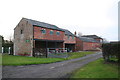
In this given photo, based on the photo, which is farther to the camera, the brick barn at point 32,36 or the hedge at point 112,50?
the brick barn at point 32,36

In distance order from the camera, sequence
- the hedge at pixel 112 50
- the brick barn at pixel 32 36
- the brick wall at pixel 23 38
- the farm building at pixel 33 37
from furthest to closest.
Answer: the brick wall at pixel 23 38 → the brick barn at pixel 32 36 → the farm building at pixel 33 37 → the hedge at pixel 112 50

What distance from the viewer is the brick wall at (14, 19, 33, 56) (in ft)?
76.8

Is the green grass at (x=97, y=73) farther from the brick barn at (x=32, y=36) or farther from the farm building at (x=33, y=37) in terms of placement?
the brick barn at (x=32, y=36)

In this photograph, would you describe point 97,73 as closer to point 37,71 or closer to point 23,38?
point 37,71

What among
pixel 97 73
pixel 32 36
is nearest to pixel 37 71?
pixel 97 73

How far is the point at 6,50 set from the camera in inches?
1449

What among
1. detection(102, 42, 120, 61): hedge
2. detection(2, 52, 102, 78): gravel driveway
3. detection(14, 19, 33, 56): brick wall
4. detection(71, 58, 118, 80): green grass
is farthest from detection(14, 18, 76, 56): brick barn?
detection(71, 58, 118, 80): green grass

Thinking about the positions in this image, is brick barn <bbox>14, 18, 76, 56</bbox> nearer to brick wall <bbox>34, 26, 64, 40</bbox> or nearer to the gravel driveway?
brick wall <bbox>34, 26, 64, 40</bbox>

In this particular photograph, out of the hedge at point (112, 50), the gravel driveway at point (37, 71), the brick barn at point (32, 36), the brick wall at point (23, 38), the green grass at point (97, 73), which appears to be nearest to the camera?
the green grass at point (97, 73)

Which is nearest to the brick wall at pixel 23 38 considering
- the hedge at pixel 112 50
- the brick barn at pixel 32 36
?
the brick barn at pixel 32 36

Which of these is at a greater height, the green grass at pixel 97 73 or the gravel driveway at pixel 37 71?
the green grass at pixel 97 73

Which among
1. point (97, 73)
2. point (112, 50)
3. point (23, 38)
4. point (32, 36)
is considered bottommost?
point (97, 73)

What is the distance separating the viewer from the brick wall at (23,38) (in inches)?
921

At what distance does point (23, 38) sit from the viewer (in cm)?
2572
